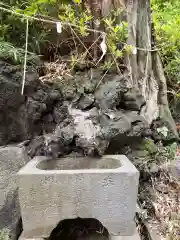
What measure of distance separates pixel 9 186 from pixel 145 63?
1724mm

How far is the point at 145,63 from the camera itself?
7.38 feet

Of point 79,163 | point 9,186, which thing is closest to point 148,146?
point 79,163

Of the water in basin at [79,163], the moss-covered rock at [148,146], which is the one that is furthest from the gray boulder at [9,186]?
the moss-covered rock at [148,146]

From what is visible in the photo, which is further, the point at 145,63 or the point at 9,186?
the point at 145,63

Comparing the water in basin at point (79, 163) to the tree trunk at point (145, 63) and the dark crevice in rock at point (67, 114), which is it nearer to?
the dark crevice in rock at point (67, 114)

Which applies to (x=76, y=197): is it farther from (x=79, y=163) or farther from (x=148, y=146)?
(x=148, y=146)

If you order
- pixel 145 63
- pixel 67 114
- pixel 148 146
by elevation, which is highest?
pixel 145 63

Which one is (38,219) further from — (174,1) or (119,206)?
(174,1)

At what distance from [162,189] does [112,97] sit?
2.95ft

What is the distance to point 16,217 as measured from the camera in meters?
1.53

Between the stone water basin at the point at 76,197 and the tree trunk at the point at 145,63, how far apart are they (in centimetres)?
102

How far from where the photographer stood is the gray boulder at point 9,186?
1.51 m

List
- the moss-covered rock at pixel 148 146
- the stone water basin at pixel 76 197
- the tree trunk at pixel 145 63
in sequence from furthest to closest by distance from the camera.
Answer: the tree trunk at pixel 145 63 < the moss-covered rock at pixel 148 146 < the stone water basin at pixel 76 197

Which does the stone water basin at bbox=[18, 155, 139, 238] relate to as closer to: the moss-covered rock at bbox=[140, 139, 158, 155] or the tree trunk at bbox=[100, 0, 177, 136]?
the moss-covered rock at bbox=[140, 139, 158, 155]
